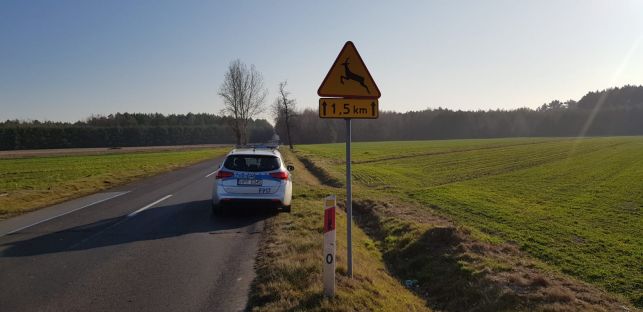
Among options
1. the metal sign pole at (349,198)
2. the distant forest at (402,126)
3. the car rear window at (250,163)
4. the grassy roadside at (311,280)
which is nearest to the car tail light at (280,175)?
the car rear window at (250,163)

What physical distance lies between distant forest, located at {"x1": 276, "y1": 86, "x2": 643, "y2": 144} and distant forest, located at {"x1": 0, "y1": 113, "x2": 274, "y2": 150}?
19.2 metres

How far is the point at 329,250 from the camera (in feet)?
17.0

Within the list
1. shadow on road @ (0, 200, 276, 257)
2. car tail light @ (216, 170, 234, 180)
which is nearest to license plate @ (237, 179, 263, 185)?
car tail light @ (216, 170, 234, 180)

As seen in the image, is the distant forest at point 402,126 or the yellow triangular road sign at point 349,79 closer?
the yellow triangular road sign at point 349,79

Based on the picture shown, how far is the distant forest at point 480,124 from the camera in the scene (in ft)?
414

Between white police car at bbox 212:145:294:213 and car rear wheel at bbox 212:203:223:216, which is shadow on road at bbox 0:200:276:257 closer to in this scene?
car rear wheel at bbox 212:203:223:216

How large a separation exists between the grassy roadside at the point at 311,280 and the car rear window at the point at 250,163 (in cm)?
203

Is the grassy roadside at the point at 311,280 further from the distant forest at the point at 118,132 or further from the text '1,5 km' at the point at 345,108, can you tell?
the distant forest at the point at 118,132

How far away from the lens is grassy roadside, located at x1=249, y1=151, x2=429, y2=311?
197 inches

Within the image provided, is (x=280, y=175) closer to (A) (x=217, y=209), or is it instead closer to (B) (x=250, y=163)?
(B) (x=250, y=163)

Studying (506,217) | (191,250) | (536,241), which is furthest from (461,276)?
(506,217)

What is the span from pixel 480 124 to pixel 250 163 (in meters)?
136

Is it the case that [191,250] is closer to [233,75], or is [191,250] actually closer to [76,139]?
[233,75]

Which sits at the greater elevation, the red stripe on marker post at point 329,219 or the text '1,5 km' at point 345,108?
the text '1,5 km' at point 345,108
